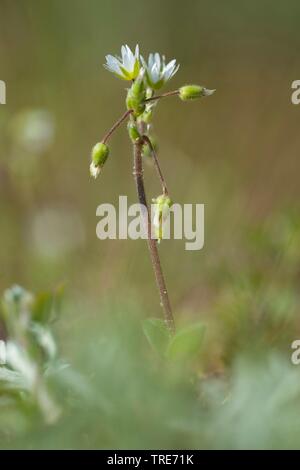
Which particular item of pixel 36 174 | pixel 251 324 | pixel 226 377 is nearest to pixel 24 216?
pixel 36 174

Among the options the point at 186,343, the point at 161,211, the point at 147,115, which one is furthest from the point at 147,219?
the point at 186,343

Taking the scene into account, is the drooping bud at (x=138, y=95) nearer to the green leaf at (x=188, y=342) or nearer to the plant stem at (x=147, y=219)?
the plant stem at (x=147, y=219)

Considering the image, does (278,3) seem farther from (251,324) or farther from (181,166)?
(251,324)

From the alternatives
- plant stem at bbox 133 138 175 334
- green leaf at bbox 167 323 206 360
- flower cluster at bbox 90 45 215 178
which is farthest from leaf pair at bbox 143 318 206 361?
flower cluster at bbox 90 45 215 178

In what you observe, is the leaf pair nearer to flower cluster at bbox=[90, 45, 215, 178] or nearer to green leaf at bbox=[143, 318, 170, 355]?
green leaf at bbox=[143, 318, 170, 355]

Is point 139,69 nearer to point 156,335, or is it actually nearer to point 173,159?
point 156,335

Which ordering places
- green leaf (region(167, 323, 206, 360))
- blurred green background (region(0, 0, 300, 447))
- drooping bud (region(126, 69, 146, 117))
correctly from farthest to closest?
Answer: blurred green background (region(0, 0, 300, 447))
drooping bud (region(126, 69, 146, 117))
green leaf (region(167, 323, 206, 360))

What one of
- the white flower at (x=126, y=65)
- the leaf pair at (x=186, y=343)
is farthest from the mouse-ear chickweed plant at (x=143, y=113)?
the leaf pair at (x=186, y=343)
